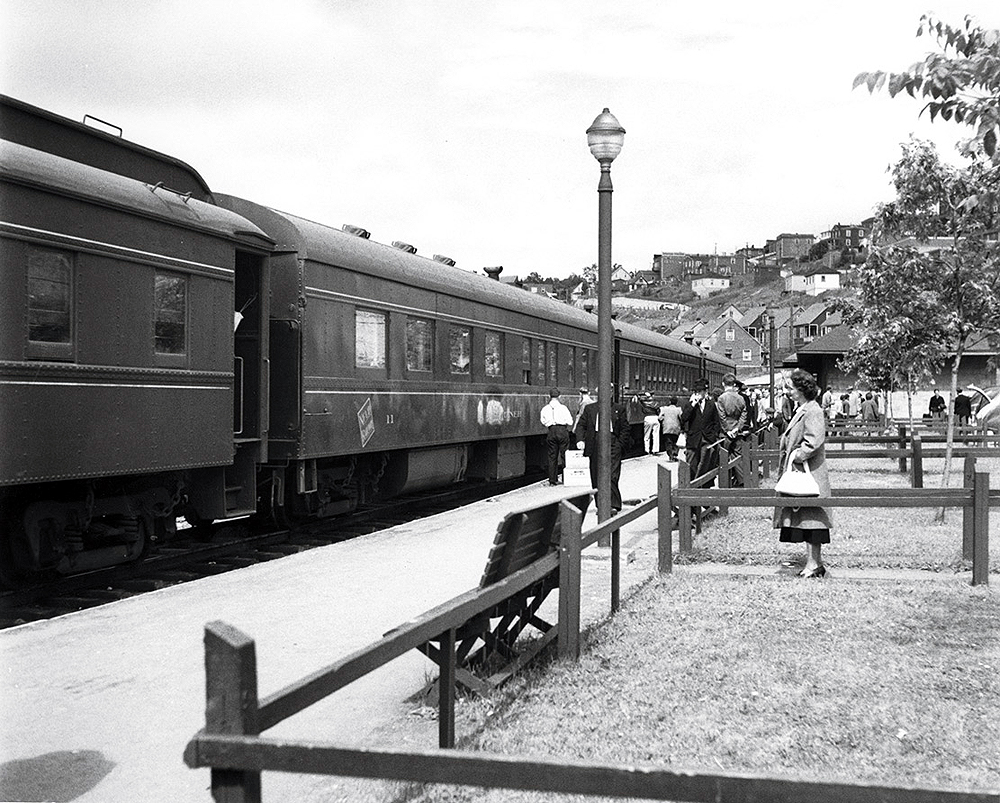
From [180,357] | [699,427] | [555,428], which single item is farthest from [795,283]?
[180,357]

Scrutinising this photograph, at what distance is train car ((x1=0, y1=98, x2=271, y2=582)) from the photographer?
8.33 meters

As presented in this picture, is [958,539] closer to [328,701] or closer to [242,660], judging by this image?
[328,701]

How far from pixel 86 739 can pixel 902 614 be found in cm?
581


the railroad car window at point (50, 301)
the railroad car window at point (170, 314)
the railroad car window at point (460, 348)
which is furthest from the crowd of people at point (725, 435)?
the railroad car window at point (50, 301)

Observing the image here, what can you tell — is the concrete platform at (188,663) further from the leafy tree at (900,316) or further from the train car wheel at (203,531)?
the leafy tree at (900,316)

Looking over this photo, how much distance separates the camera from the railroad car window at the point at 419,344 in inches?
614

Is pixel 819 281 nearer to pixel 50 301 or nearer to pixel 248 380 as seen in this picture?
pixel 248 380

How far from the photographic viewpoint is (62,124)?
9.41m

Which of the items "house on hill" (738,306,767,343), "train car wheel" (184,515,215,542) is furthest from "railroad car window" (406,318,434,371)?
"house on hill" (738,306,767,343)

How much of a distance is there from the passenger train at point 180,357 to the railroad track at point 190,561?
205 mm

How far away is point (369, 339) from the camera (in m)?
14.2

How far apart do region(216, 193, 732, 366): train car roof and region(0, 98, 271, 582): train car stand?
83cm

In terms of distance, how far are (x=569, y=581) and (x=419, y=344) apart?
931 centimetres

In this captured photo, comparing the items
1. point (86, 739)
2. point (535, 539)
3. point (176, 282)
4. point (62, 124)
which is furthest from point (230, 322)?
point (86, 739)
